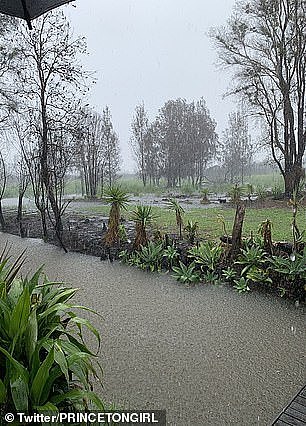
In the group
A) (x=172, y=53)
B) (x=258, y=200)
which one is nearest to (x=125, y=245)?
(x=258, y=200)

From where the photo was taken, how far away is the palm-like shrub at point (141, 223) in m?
3.83

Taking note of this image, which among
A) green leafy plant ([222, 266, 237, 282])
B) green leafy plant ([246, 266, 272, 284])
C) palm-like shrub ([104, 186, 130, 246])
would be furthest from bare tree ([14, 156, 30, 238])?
green leafy plant ([246, 266, 272, 284])

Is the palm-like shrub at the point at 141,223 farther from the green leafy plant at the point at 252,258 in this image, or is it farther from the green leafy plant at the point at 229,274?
the green leafy plant at the point at 252,258

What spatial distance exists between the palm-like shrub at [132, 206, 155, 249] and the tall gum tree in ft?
12.1

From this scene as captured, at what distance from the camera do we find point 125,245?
4133mm

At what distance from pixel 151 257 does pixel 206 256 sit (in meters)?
0.57

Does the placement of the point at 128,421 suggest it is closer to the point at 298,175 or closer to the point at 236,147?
the point at 236,147

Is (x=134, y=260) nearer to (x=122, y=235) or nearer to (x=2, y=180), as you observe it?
(x=122, y=235)

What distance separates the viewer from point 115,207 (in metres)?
4.15

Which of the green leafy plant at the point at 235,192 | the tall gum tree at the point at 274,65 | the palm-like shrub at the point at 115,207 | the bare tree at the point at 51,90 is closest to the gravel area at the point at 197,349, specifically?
the palm-like shrub at the point at 115,207

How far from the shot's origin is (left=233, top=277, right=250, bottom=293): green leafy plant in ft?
9.36

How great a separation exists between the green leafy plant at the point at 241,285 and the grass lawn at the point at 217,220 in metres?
0.99

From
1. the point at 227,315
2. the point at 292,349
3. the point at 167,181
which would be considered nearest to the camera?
the point at 292,349

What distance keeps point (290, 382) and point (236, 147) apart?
4.72 meters
